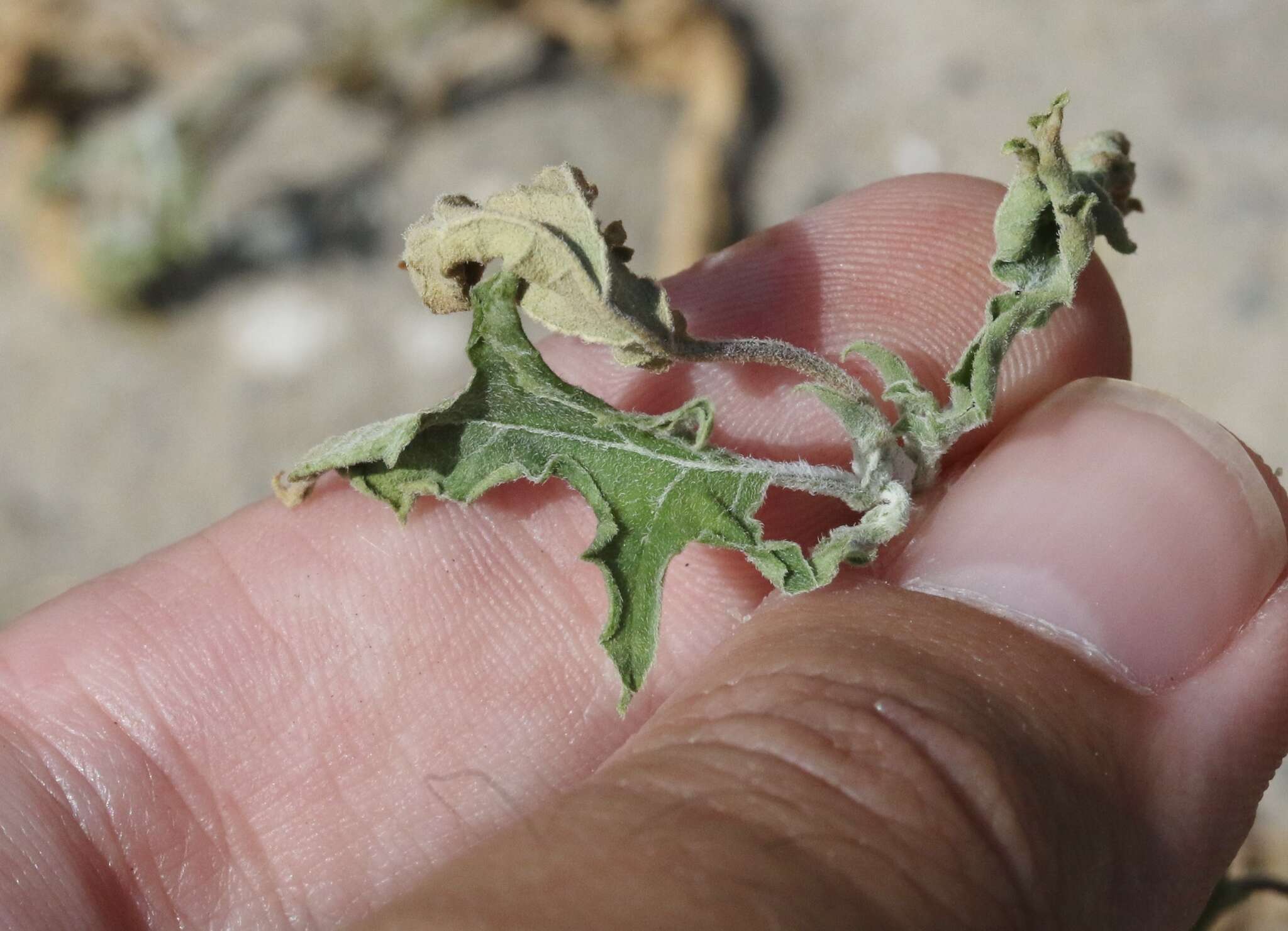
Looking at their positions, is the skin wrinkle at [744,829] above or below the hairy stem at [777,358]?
below

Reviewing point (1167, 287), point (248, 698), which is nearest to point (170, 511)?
point (248, 698)

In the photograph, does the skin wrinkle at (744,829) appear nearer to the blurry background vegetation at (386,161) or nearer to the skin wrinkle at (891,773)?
the skin wrinkle at (891,773)

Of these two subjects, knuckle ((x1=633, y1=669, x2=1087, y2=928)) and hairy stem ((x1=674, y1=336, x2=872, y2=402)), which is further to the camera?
hairy stem ((x1=674, y1=336, x2=872, y2=402))

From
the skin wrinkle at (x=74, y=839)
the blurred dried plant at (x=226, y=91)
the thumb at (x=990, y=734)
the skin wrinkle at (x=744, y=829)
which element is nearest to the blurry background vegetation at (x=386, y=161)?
the blurred dried plant at (x=226, y=91)

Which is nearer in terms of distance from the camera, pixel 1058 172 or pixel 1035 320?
pixel 1058 172

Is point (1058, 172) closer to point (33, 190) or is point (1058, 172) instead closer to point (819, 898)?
Answer: point (819, 898)

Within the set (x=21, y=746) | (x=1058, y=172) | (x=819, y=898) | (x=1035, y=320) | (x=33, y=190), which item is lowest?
(x=819, y=898)

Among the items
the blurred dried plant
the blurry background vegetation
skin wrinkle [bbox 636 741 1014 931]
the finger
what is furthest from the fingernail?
the blurred dried plant

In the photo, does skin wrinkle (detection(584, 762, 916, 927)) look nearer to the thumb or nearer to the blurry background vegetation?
the thumb
